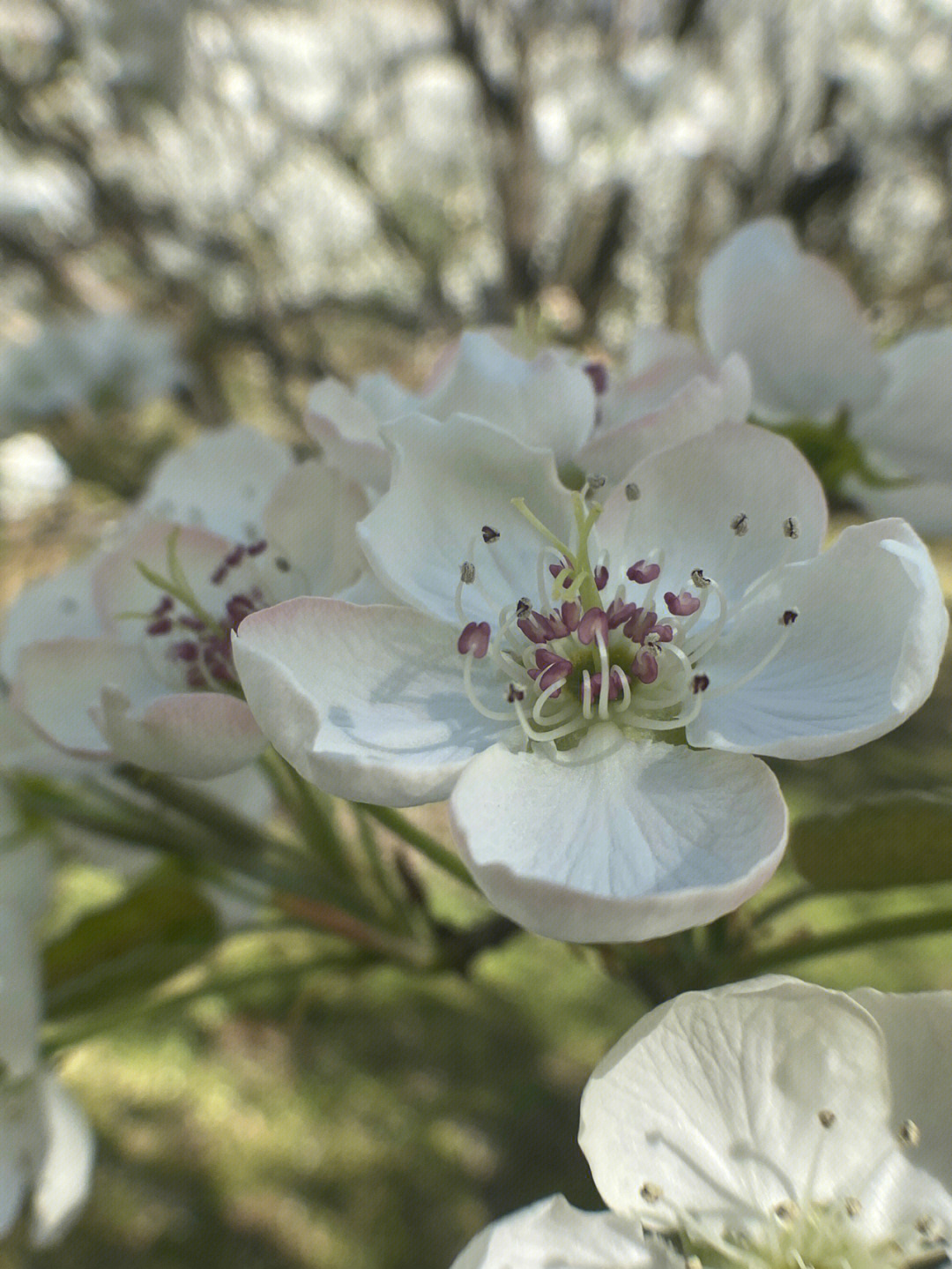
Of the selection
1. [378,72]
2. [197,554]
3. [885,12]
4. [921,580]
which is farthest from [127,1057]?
[885,12]

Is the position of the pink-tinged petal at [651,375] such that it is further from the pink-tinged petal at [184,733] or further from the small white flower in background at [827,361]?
the pink-tinged petal at [184,733]

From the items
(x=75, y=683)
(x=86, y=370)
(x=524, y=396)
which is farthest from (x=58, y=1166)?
(x=86, y=370)

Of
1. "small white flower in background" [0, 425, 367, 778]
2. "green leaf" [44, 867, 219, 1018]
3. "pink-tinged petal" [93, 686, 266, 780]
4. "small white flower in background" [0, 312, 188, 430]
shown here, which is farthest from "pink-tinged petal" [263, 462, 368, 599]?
"small white flower in background" [0, 312, 188, 430]

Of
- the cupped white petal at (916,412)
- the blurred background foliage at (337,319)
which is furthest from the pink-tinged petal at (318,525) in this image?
the blurred background foliage at (337,319)

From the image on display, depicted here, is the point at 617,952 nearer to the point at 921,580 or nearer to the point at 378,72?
the point at 921,580

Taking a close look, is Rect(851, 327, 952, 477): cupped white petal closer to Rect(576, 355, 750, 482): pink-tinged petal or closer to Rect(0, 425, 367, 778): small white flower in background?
Rect(576, 355, 750, 482): pink-tinged petal

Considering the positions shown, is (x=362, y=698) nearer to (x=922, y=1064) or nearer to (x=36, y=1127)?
(x=922, y=1064)
